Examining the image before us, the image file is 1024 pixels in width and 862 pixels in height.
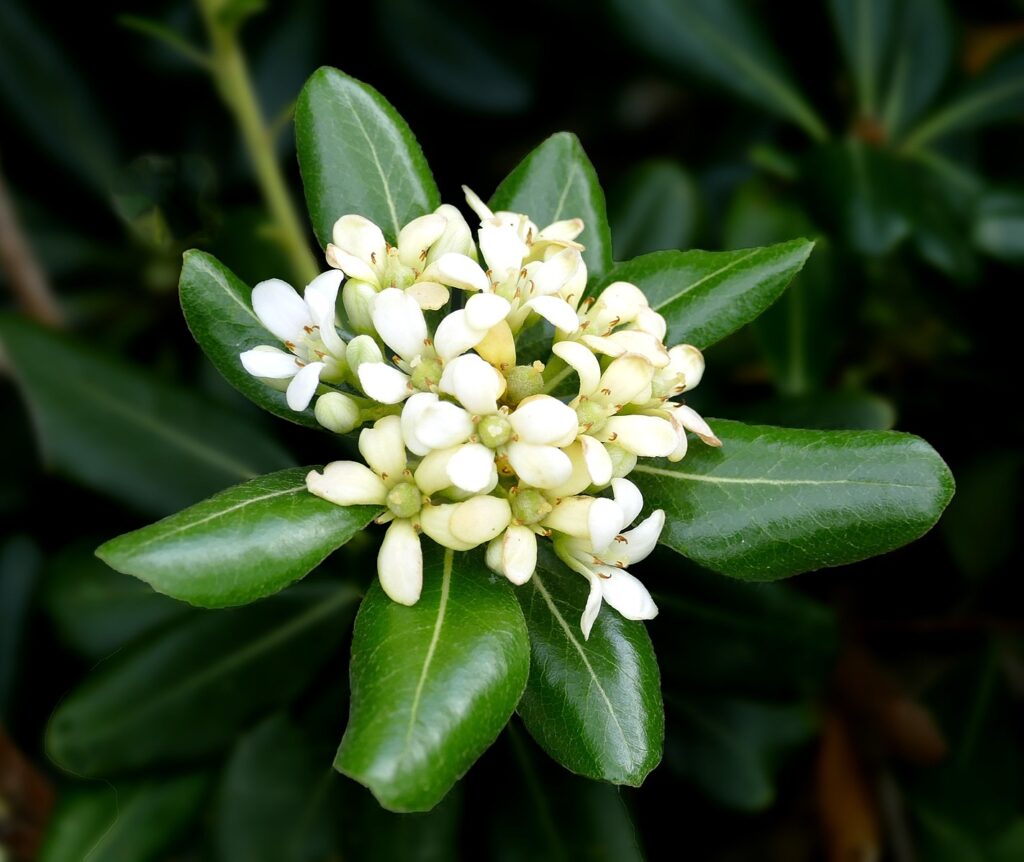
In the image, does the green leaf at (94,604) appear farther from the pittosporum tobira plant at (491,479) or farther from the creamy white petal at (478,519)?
the creamy white petal at (478,519)

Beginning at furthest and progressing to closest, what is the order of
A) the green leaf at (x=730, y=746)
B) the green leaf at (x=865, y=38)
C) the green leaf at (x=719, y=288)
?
the green leaf at (x=865, y=38) < the green leaf at (x=730, y=746) < the green leaf at (x=719, y=288)

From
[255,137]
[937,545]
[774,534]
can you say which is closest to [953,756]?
[937,545]

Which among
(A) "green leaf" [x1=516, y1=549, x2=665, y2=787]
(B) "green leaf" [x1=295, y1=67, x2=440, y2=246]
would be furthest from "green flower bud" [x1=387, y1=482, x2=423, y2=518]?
(B) "green leaf" [x1=295, y1=67, x2=440, y2=246]

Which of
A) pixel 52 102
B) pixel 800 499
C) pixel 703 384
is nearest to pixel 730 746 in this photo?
pixel 703 384

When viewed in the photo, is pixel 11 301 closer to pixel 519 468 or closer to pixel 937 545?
pixel 519 468

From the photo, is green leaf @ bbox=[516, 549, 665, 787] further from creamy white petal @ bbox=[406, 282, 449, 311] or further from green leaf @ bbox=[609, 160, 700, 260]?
green leaf @ bbox=[609, 160, 700, 260]

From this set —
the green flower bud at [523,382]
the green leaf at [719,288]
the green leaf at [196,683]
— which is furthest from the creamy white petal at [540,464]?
the green leaf at [196,683]

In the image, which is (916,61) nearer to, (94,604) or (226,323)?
(226,323)

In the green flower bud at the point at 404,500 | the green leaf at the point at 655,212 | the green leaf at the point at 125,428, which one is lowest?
the green leaf at the point at 125,428
